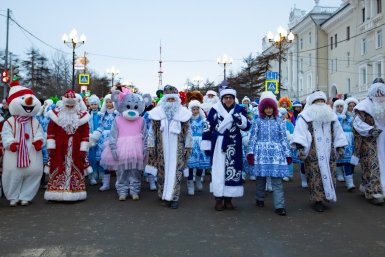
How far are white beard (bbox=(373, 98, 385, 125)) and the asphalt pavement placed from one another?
148cm

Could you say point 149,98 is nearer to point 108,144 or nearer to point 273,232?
point 108,144

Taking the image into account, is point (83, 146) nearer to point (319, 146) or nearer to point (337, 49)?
point (319, 146)

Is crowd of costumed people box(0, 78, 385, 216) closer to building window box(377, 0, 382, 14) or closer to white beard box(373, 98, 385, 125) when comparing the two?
white beard box(373, 98, 385, 125)

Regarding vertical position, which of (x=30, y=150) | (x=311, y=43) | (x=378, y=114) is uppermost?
(x=311, y=43)

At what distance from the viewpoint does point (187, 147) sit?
7668 mm

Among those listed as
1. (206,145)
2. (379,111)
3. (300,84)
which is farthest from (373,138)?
(300,84)

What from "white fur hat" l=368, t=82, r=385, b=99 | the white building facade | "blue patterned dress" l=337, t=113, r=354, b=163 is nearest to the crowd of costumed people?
"white fur hat" l=368, t=82, r=385, b=99

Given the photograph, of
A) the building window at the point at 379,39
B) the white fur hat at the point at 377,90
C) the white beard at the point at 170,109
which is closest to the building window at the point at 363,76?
the building window at the point at 379,39

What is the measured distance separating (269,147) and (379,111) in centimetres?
215

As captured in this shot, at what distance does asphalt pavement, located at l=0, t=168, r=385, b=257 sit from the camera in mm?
4895

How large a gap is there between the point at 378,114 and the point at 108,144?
4.92 m

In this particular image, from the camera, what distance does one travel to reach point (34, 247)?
500 centimetres

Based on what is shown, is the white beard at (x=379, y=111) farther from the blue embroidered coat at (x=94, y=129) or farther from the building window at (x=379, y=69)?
the building window at (x=379, y=69)

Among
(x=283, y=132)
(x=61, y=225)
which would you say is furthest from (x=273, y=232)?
(x=61, y=225)
